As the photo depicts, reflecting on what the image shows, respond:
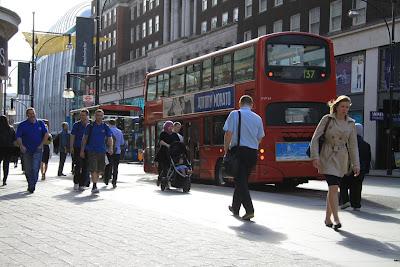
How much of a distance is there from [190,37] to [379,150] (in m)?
27.3

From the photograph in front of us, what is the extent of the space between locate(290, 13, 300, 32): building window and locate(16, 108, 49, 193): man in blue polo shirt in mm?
29418

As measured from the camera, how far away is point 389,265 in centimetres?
600

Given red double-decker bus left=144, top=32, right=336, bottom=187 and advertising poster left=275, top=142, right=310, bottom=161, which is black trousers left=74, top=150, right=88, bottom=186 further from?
advertising poster left=275, top=142, right=310, bottom=161

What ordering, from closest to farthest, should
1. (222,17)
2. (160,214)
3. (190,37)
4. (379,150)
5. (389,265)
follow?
(389,265) < (160,214) < (379,150) < (222,17) < (190,37)

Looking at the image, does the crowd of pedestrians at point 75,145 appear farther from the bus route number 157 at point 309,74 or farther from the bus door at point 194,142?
the bus route number 157 at point 309,74

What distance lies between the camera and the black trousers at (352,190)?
35.4 feet

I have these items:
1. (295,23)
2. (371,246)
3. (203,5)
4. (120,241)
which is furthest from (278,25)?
(120,241)

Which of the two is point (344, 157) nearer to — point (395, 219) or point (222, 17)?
point (395, 219)

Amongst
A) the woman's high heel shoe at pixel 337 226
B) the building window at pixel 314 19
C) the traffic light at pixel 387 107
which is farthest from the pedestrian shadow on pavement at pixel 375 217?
the building window at pixel 314 19

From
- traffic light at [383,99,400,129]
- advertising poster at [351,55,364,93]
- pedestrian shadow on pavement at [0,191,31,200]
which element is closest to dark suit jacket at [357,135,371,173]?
pedestrian shadow on pavement at [0,191,31,200]

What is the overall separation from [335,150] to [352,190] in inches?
116

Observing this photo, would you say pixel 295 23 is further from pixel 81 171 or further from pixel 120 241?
pixel 120 241

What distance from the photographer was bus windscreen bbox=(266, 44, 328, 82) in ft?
51.1

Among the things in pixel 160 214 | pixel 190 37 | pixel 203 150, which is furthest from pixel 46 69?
pixel 160 214
